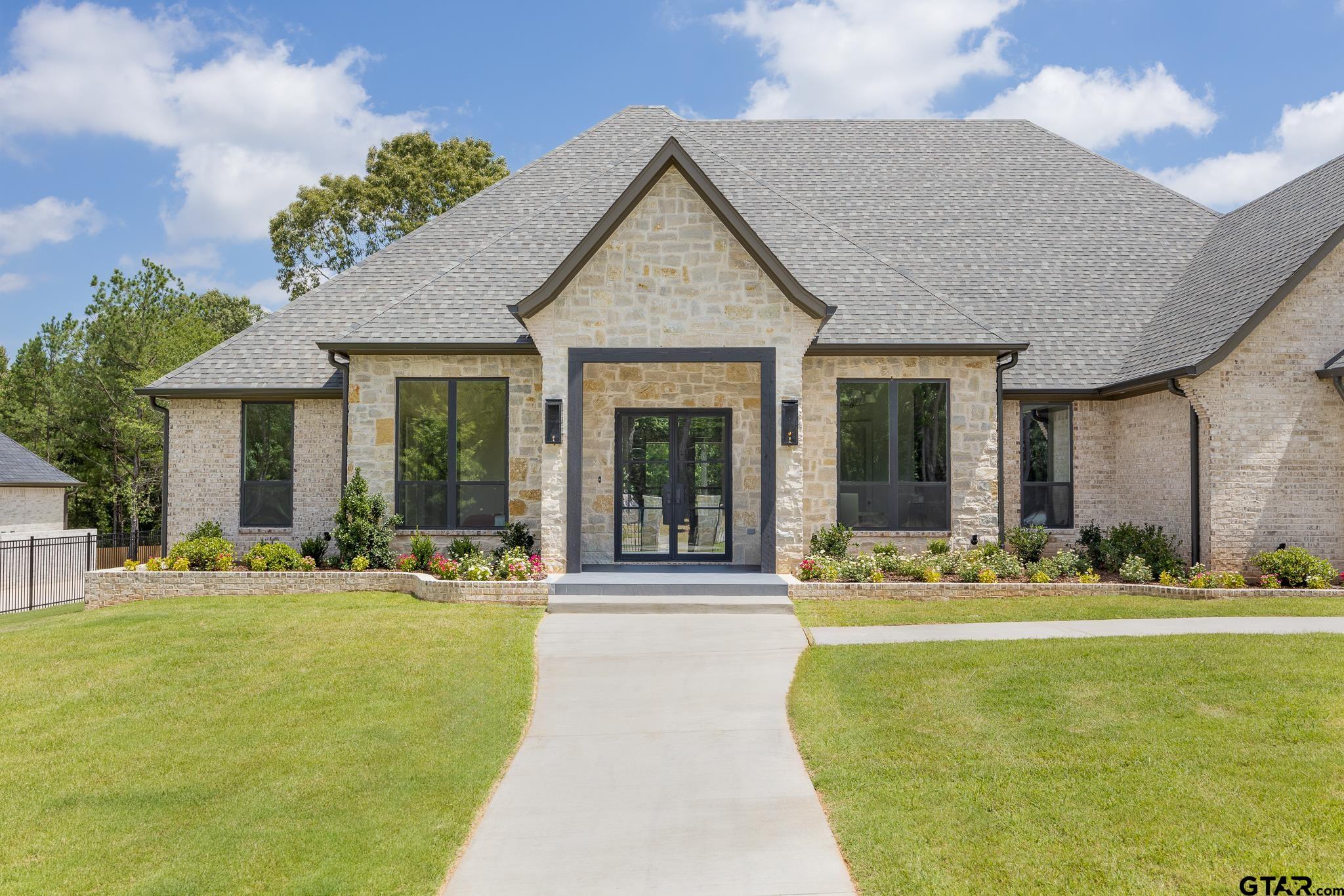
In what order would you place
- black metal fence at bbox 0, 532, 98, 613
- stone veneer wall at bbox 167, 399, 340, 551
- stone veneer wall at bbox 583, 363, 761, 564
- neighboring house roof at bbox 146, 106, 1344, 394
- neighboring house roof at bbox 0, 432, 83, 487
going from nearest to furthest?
neighboring house roof at bbox 146, 106, 1344, 394
stone veneer wall at bbox 583, 363, 761, 564
stone veneer wall at bbox 167, 399, 340, 551
black metal fence at bbox 0, 532, 98, 613
neighboring house roof at bbox 0, 432, 83, 487

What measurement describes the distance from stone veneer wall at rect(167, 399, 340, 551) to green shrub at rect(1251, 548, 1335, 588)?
1592 centimetres

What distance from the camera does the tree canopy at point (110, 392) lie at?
36.9 meters

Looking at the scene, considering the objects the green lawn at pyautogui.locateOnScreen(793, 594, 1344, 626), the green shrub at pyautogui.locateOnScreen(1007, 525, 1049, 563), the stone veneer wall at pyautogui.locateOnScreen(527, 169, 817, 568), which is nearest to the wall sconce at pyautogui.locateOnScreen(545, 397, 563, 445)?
the stone veneer wall at pyautogui.locateOnScreen(527, 169, 817, 568)

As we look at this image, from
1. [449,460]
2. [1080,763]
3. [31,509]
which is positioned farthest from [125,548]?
[1080,763]

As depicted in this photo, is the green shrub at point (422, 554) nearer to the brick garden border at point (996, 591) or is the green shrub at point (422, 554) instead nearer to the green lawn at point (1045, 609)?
the brick garden border at point (996, 591)

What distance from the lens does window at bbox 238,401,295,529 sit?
1662cm

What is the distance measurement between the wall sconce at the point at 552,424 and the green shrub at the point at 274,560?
15.9 feet

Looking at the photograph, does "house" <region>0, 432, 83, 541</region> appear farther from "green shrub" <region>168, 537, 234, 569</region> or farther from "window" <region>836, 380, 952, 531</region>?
"window" <region>836, 380, 952, 531</region>

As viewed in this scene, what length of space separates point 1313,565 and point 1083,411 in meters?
4.52

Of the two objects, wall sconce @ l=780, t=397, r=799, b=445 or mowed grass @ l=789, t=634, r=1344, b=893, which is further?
wall sconce @ l=780, t=397, r=799, b=445

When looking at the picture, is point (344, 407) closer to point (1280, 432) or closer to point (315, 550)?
point (315, 550)

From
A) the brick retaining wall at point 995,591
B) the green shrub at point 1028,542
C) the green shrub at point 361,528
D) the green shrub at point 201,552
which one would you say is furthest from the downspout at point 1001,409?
the green shrub at point 201,552

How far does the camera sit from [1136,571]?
1404 centimetres

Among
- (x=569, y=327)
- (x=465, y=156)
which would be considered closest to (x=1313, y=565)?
(x=569, y=327)
